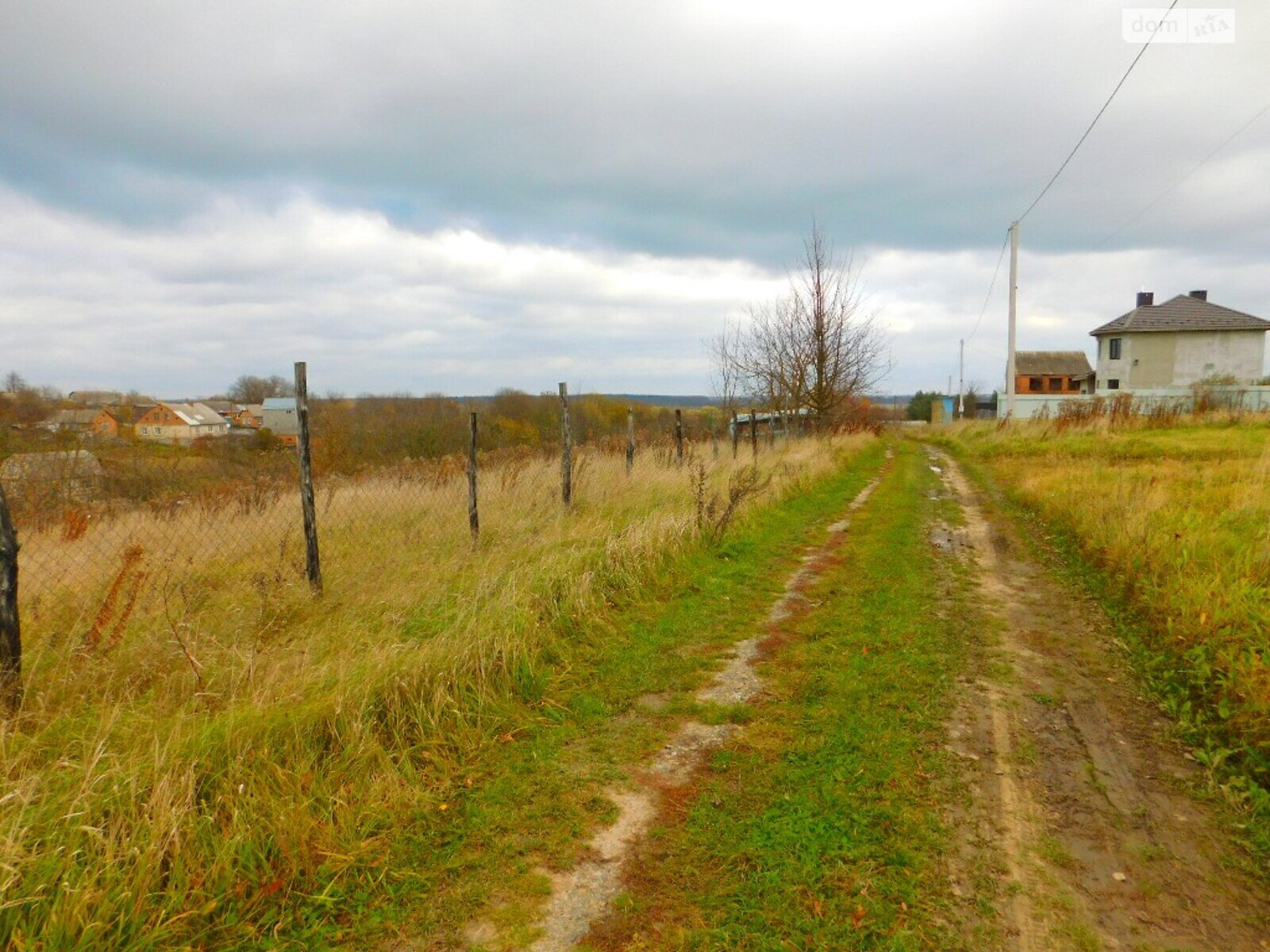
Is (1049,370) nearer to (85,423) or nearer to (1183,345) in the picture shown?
(1183,345)

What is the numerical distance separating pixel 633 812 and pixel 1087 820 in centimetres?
210

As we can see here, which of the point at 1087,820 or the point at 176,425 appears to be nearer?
the point at 1087,820

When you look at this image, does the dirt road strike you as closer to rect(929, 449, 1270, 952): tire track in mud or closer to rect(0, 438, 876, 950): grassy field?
rect(929, 449, 1270, 952): tire track in mud

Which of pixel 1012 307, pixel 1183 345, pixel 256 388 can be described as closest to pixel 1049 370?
pixel 1183 345

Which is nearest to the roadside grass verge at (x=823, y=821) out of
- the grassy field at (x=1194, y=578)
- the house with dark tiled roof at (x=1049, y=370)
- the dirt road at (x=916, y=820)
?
the dirt road at (x=916, y=820)

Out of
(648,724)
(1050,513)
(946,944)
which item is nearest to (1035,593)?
(1050,513)

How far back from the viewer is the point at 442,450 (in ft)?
65.2

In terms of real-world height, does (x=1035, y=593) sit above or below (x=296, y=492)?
below

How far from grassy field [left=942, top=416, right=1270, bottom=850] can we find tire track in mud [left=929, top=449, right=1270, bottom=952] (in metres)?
0.24

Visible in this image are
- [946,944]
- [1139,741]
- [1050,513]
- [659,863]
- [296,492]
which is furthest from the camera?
[1050,513]

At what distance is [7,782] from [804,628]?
5.04m

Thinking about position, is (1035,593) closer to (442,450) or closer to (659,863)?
(659,863)

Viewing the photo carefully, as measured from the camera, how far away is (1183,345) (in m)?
40.4

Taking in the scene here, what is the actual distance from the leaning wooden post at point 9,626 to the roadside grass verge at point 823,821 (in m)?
3.09
